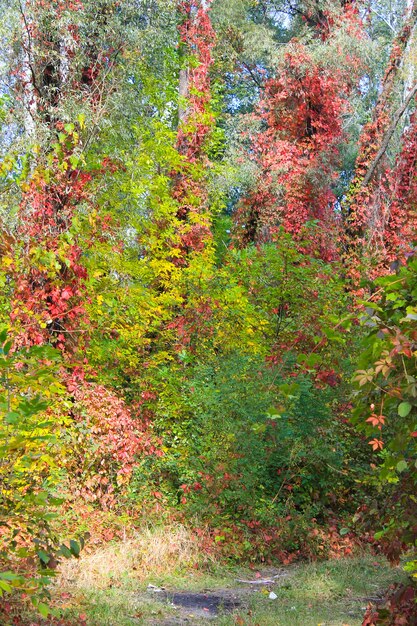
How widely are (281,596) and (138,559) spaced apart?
166 cm

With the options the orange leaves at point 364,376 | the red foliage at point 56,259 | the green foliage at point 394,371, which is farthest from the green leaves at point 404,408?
the red foliage at point 56,259

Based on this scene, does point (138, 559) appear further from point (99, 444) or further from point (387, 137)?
point (387, 137)

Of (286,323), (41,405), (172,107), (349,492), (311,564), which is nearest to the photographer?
(41,405)

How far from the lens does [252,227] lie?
64.0 feet

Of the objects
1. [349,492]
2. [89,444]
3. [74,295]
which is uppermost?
[74,295]

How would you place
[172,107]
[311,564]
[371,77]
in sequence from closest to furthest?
[311,564] < [172,107] < [371,77]

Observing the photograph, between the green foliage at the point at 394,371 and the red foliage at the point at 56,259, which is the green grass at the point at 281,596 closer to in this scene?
the green foliage at the point at 394,371

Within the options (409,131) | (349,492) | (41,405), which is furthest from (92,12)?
(409,131)

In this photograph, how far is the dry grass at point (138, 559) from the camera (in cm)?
738

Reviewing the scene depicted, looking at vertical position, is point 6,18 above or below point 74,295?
above

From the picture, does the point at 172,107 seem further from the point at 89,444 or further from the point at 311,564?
the point at 311,564

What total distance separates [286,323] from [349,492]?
284 cm

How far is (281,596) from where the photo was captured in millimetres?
7227

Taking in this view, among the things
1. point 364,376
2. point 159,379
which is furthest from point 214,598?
point 159,379
